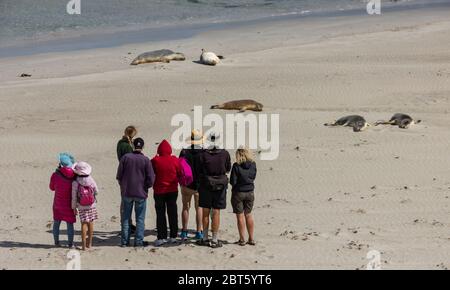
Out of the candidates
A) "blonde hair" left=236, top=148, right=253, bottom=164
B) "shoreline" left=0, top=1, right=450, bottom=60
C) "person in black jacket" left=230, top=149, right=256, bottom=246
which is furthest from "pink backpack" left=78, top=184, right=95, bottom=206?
"shoreline" left=0, top=1, right=450, bottom=60

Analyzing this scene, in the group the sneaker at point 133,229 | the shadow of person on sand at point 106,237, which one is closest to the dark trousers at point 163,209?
the shadow of person on sand at point 106,237

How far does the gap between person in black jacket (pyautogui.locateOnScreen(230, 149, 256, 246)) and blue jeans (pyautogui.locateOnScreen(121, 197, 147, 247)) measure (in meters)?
1.11

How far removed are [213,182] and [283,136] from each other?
738 centimetres

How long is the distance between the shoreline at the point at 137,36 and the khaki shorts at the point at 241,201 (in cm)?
2108

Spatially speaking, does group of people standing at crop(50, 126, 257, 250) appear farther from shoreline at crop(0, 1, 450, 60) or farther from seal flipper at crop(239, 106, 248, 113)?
shoreline at crop(0, 1, 450, 60)

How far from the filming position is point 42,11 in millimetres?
44281

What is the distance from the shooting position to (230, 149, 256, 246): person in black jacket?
11906 mm

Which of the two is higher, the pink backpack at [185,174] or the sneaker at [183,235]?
Answer: the pink backpack at [185,174]

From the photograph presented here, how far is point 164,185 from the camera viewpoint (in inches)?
474

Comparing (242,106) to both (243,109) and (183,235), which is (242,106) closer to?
(243,109)

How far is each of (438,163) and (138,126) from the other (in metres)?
6.60

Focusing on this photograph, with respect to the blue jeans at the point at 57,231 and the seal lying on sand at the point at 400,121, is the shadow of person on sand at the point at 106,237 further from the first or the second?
the seal lying on sand at the point at 400,121

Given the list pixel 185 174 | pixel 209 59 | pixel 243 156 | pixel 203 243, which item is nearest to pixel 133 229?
pixel 203 243

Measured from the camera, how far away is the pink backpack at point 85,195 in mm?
11797
